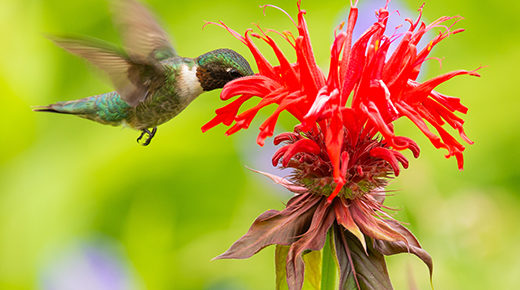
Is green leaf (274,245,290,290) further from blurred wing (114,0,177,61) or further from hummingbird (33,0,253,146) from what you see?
blurred wing (114,0,177,61)

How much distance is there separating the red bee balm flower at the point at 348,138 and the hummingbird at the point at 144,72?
0.12m

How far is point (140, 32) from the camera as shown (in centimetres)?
146

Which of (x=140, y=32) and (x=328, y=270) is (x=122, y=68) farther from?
(x=328, y=270)

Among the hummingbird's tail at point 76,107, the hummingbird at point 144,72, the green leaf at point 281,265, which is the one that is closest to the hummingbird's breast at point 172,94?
the hummingbird at point 144,72

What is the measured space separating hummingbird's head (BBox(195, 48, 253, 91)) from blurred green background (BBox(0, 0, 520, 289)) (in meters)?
0.54

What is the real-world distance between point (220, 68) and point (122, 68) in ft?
0.69

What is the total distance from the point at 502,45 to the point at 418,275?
131 centimetres

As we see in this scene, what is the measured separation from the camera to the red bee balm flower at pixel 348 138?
1203mm

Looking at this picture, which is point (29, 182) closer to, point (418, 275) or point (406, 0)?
point (418, 275)

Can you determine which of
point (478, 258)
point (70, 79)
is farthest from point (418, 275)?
point (70, 79)

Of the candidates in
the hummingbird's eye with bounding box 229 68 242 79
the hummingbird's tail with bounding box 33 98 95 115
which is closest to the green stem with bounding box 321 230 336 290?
the hummingbird's eye with bounding box 229 68 242 79

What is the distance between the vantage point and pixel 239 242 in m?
1.22

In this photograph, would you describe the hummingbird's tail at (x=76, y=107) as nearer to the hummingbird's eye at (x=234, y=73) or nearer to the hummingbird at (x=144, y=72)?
the hummingbird at (x=144, y=72)

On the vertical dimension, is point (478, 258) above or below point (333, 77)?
below
